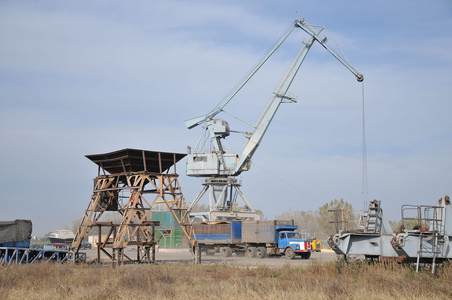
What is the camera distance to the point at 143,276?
784 inches

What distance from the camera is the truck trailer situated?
40031mm

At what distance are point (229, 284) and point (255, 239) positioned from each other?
24.8 m

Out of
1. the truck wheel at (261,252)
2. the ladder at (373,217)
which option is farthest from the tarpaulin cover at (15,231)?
the ladder at (373,217)

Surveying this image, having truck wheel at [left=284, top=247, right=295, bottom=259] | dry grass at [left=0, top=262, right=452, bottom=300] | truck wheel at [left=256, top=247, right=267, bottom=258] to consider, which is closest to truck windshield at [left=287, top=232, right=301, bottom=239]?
truck wheel at [left=284, top=247, right=295, bottom=259]

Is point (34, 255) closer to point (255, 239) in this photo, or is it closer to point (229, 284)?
point (229, 284)

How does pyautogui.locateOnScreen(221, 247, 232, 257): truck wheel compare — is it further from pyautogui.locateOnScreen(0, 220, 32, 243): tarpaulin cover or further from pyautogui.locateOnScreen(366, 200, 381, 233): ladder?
pyautogui.locateOnScreen(366, 200, 381, 233): ladder

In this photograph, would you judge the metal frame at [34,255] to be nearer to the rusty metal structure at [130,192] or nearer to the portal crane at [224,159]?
the rusty metal structure at [130,192]

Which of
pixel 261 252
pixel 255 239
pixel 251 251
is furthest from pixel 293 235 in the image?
pixel 251 251

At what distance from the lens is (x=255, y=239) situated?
139 feet

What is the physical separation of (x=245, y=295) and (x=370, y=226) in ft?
28.1

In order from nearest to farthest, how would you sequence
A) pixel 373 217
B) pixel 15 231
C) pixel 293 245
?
pixel 373 217 → pixel 15 231 → pixel 293 245

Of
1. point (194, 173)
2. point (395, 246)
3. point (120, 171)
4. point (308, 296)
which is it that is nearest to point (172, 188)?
point (120, 171)

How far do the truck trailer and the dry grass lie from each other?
17.3m

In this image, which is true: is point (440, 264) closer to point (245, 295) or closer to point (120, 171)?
point (245, 295)
